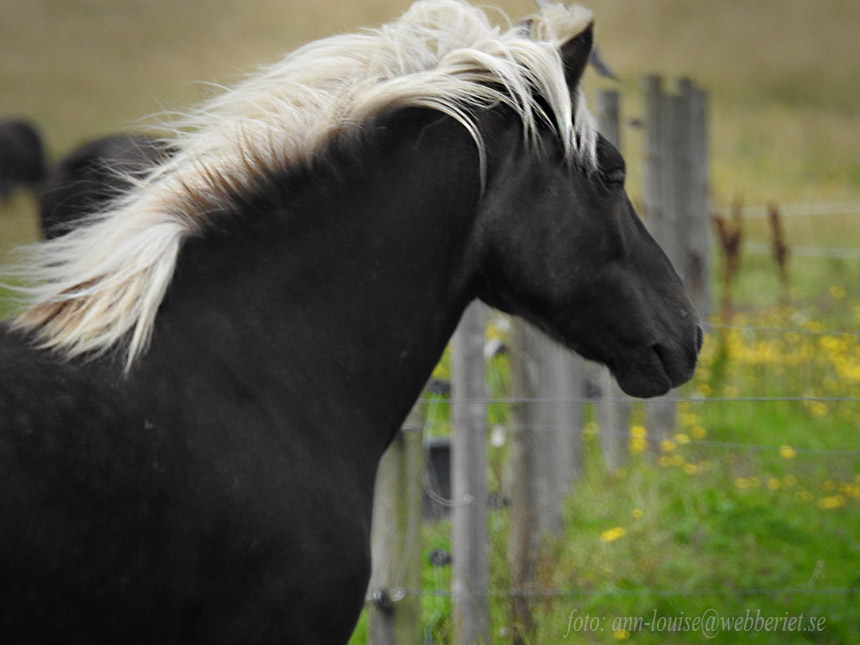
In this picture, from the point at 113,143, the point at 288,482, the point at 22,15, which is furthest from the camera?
the point at 22,15

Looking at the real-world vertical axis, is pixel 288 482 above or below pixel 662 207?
above

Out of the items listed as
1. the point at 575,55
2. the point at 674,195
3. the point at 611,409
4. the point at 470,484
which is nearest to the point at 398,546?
the point at 470,484

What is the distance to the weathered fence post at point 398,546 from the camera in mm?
3451

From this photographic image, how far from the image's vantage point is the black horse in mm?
1957

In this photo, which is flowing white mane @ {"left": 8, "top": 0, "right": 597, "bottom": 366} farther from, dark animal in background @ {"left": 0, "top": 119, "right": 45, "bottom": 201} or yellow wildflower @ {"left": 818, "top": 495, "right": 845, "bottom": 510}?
dark animal in background @ {"left": 0, "top": 119, "right": 45, "bottom": 201}

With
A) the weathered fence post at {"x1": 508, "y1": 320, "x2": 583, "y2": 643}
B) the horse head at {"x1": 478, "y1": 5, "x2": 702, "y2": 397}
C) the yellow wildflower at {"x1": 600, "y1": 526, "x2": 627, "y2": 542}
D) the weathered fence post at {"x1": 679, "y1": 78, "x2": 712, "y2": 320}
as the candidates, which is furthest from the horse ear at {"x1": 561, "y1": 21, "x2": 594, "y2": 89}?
the weathered fence post at {"x1": 679, "y1": 78, "x2": 712, "y2": 320}

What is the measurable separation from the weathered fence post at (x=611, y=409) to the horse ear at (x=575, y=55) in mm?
3011

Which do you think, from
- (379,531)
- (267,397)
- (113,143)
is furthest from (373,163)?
(113,143)

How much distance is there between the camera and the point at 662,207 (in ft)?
20.5

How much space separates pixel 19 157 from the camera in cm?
1036

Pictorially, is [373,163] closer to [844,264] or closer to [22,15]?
[844,264]

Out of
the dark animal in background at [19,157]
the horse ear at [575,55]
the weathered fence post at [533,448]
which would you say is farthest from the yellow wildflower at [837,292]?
the dark animal in background at [19,157]

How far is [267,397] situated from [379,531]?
1393 mm

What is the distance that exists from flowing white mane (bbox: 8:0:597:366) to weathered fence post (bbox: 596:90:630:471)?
2.91m
